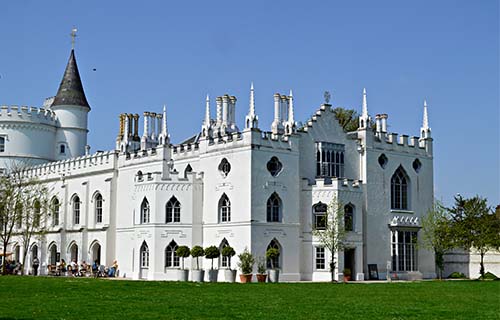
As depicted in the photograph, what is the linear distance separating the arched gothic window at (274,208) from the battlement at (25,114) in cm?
2839

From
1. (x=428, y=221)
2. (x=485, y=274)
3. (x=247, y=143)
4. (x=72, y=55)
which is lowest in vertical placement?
(x=485, y=274)

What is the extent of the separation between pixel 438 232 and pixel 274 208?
10.5m

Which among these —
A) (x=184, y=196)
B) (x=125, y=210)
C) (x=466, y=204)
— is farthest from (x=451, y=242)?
(x=125, y=210)

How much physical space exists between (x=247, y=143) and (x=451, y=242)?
1380 cm

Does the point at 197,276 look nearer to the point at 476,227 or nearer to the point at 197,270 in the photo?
the point at 197,270

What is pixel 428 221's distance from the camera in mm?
50312

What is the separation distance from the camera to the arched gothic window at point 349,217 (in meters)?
47.3

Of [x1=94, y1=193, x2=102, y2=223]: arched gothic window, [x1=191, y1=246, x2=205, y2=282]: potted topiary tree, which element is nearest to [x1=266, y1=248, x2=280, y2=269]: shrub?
[x1=191, y1=246, x2=205, y2=282]: potted topiary tree

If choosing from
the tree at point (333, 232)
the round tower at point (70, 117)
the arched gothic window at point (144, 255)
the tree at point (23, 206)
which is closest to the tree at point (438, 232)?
the tree at point (333, 232)

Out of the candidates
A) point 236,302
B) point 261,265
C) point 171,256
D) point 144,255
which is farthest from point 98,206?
point 236,302

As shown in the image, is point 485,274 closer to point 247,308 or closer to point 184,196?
point 184,196

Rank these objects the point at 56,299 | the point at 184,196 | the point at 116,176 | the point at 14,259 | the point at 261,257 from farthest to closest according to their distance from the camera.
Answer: the point at 14,259
the point at 116,176
the point at 184,196
the point at 261,257
the point at 56,299

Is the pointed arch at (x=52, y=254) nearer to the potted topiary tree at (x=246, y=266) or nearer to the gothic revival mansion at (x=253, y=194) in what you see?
the gothic revival mansion at (x=253, y=194)

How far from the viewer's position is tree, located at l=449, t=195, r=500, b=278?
4659 centimetres
